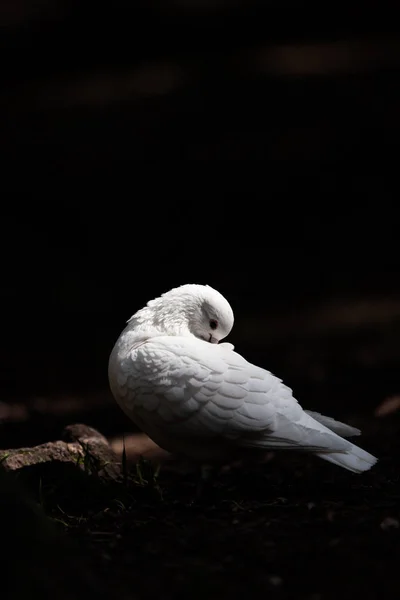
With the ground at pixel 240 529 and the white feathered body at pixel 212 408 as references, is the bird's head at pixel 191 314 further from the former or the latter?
the ground at pixel 240 529

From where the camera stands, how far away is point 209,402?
3.95 metres

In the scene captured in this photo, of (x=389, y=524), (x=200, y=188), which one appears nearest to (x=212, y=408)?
(x=389, y=524)

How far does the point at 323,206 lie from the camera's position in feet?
33.1

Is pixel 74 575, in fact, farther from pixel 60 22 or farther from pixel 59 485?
pixel 60 22

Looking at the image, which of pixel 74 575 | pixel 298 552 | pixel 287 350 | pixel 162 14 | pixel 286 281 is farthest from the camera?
pixel 162 14

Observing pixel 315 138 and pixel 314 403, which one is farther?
pixel 315 138

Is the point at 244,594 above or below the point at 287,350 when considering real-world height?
below

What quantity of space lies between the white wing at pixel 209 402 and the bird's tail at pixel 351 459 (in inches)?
1.9

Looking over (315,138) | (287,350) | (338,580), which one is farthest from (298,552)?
(315,138)

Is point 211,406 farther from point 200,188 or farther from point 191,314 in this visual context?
point 200,188

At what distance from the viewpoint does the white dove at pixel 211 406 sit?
3945 mm

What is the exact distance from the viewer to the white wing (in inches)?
155

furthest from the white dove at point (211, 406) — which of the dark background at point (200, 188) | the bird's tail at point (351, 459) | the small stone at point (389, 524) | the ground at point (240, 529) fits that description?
the dark background at point (200, 188)

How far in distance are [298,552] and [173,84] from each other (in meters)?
8.57
